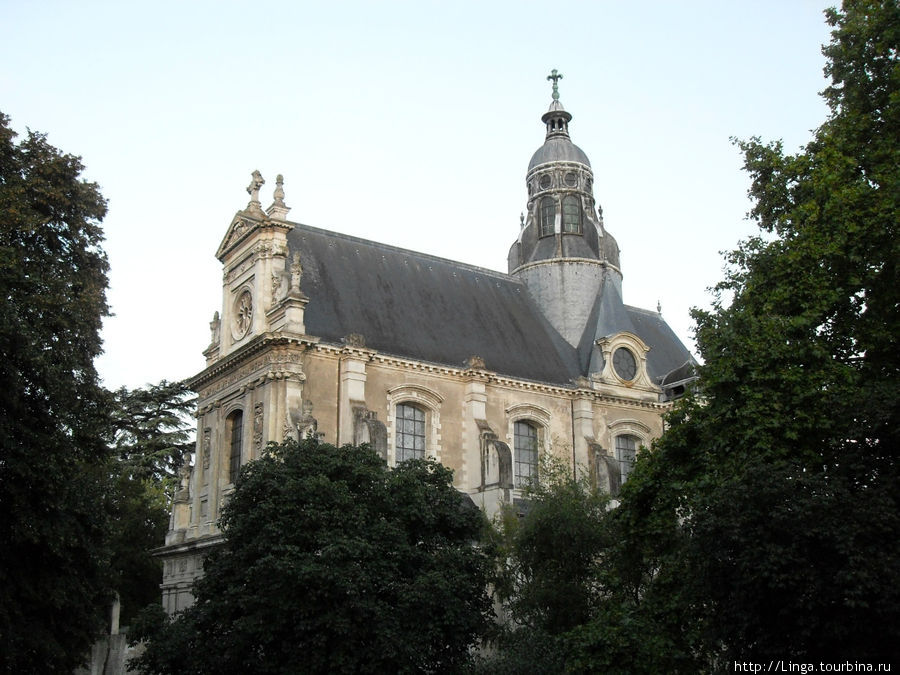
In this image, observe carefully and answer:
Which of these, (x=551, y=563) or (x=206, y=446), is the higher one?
(x=206, y=446)

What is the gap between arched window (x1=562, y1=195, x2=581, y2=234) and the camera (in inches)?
1559

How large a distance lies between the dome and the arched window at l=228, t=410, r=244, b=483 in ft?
57.5

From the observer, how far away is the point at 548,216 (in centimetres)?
3991

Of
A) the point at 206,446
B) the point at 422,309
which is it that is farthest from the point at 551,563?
the point at 206,446

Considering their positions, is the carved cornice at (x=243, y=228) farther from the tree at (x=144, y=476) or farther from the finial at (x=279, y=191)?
the tree at (x=144, y=476)

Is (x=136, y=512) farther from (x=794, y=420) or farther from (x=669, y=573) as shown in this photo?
(x=794, y=420)

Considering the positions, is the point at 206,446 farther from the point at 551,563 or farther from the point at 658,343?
the point at 658,343

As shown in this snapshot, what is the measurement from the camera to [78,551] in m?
19.4

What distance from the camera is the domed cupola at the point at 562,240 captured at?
123 feet

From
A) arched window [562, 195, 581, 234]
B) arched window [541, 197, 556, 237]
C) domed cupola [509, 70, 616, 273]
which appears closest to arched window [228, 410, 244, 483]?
domed cupola [509, 70, 616, 273]

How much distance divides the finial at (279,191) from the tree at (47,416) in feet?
33.2

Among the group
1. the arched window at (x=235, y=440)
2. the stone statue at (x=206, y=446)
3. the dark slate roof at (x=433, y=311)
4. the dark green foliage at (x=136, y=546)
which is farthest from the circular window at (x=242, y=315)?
the dark green foliage at (x=136, y=546)

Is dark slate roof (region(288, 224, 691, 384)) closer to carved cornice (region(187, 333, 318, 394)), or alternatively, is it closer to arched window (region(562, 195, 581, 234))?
carved cornice (region(187, 333, 318, 394))

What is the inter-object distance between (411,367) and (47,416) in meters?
13.8
